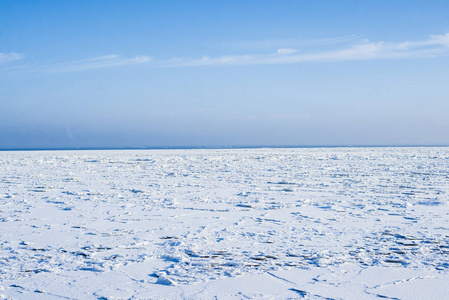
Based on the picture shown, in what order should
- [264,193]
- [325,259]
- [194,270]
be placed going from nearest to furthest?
1. [194,270]
2. [325,259]
3. [264,193]

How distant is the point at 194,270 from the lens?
3.73m

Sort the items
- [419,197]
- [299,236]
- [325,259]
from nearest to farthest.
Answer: [325,259] → [299,236] → [419,197]

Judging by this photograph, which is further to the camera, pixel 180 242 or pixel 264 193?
pixel 264 193

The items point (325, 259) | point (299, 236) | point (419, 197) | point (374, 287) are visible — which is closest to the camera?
point (374, 287)

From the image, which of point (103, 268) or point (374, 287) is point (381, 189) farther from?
point (103, 268)

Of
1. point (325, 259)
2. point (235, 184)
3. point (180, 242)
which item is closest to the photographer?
point (325, 259)

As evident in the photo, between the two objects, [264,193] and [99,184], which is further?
[99,184]

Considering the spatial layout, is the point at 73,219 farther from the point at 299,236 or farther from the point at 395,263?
the point at 395,263

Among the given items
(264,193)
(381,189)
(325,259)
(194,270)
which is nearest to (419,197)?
(381,189)

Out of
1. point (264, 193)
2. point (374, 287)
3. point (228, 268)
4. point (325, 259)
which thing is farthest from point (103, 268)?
point (264, 193)

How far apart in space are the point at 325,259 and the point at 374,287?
74 centimetres

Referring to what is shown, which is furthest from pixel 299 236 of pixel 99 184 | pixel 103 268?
pixel 99 184

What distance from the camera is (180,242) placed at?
4699 mm

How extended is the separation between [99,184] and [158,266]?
7348 millimetres
